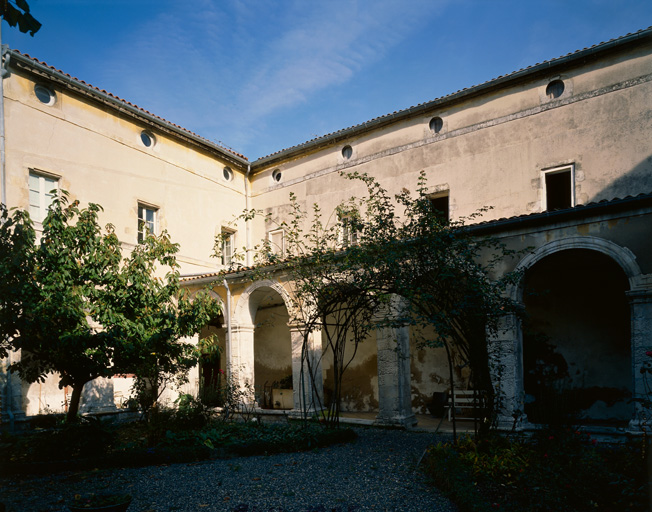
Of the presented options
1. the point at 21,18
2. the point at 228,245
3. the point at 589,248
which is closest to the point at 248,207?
the point at 228,245

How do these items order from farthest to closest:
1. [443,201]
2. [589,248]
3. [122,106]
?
1. [443,201]
2. [122,106]
3. [589,248]

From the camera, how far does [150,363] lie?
844cm

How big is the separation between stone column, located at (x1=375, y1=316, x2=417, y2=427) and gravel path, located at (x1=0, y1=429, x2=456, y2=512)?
2062mm

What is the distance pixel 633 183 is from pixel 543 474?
7.97 m

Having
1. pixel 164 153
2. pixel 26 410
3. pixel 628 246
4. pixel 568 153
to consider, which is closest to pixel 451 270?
pixel 628 246

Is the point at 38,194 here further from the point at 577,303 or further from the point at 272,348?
the point at 577,303

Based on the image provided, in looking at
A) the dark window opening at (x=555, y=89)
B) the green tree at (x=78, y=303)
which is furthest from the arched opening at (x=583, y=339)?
the green tree at (x=78, y=303)

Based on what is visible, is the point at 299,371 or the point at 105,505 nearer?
the point at 105,505

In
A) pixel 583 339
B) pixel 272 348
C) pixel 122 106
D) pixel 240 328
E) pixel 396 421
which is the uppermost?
pixel 122 106

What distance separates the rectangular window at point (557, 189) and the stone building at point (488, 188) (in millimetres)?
43

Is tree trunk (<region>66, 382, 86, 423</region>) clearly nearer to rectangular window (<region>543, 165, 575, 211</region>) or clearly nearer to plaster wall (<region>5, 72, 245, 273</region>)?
plaster wall (<region>5, 72, 245, 273</region>)

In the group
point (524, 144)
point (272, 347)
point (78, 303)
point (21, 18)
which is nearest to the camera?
point (21, 18)

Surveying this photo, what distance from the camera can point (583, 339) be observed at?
11.0 meters

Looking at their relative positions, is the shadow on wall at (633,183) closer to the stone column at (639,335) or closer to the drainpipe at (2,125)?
the stone column at (639,335)
